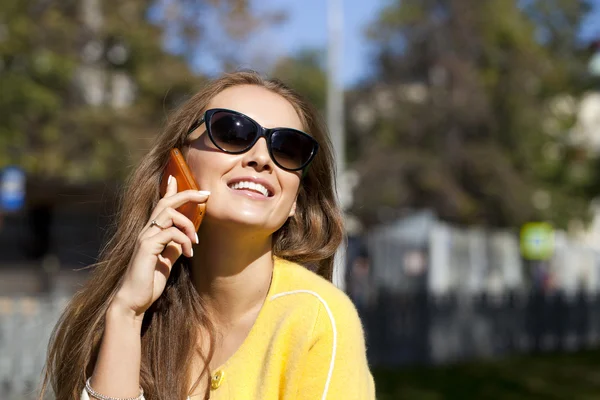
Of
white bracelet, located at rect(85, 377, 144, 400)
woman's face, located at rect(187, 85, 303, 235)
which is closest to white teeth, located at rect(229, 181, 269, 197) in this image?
woman's face, located at rect(187, 85, 303, 235)

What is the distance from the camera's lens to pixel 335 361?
1832mm

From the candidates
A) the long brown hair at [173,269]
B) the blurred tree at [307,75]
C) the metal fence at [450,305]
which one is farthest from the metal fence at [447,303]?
the long brown hair at [173,269]

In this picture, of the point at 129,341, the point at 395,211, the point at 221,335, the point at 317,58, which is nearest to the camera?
the point at 129,341

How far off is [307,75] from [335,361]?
58.6 m

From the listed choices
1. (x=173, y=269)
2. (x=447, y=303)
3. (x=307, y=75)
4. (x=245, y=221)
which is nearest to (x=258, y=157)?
(x=245, y=221)

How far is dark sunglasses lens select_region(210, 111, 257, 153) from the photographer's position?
2.09 meters

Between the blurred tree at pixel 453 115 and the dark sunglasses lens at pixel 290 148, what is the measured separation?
2830cm

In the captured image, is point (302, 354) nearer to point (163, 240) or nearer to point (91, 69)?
point (163, 240)

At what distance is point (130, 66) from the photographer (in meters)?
23.0

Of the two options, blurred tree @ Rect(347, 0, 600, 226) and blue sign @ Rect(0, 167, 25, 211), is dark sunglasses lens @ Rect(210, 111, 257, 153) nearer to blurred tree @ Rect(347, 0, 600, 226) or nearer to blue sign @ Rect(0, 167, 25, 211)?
blue sign @ Rect(0, 167, 25, 211)

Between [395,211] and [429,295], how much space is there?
1509 centimetres

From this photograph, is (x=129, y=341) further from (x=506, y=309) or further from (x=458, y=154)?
(x=458, y=154)

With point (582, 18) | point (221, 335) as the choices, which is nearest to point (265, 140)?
point (221, 335)

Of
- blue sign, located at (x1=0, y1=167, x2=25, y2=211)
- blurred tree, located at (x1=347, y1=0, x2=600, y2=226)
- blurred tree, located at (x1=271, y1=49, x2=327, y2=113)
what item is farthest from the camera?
blurred tree, located at (x1=347, y1=0, x2=600, y2=226)
